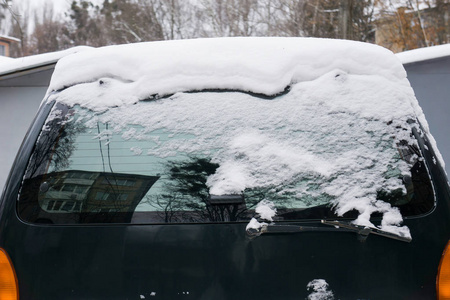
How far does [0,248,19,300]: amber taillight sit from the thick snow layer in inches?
23.6

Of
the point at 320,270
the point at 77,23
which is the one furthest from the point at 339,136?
the point at 77,23

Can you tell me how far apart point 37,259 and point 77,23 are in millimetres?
48805

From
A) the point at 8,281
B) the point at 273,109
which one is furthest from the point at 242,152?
the point at 8,281

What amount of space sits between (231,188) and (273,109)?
0.37 metres

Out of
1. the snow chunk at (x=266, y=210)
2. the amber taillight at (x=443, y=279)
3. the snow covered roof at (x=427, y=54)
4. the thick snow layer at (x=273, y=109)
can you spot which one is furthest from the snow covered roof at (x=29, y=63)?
the amber taillight at (x=443, y=279)

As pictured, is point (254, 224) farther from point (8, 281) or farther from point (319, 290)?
point (8, 281)

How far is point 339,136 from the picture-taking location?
2.04 m

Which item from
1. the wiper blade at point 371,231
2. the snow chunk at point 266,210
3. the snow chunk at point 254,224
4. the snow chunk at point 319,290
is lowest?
the snow chunk at point 319,290

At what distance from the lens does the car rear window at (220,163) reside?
6.40 feet

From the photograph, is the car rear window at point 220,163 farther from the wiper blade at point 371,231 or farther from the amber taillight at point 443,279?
the amber taillight at point 443,279

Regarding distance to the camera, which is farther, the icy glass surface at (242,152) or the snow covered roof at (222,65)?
the snow covered roof at (222,65)

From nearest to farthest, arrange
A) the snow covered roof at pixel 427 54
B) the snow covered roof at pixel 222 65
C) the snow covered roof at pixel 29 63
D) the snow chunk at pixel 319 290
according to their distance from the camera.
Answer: the snow chunk at pixel 319 290 → the snow covered roof at pixel 222 65 → the snow covered roof at pixel 427 54 → the snow covered roof at pixel 29 63

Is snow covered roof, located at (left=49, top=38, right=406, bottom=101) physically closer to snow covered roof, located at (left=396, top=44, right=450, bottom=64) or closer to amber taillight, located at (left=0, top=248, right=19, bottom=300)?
amber taillight, located at (left=0, top=248, right=19, bottom=300)

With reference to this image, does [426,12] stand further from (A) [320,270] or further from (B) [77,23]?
(B) [77,23]
